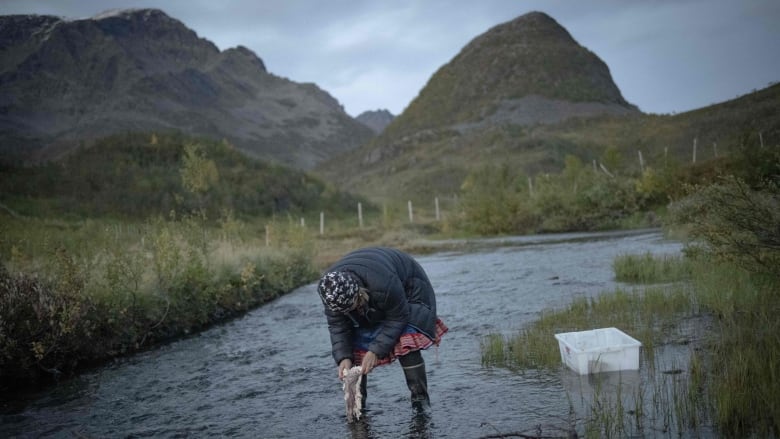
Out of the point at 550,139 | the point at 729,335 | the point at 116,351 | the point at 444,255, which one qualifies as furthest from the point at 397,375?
the point at 550,139

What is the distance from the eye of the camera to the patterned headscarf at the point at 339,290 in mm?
4883

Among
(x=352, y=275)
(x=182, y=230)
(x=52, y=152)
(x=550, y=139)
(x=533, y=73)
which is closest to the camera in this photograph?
(x=352, y=275)

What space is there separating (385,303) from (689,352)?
11.5 ft

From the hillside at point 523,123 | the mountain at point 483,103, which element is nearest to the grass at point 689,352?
the hillside at point 523,123

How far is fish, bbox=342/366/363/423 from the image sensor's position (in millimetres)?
5227

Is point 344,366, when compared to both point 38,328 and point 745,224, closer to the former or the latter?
point 745,224

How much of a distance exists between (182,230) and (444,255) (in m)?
12.1

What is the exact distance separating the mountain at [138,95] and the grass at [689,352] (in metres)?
66.5

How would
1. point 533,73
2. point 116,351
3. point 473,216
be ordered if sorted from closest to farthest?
point 116,351 < point 473,216 < point 533,73

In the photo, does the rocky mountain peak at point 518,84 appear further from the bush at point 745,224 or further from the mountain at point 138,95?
the bush at point 745,224

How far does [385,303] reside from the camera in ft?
17.1

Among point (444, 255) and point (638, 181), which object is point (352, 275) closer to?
point (444, 255)

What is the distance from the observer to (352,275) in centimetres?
506

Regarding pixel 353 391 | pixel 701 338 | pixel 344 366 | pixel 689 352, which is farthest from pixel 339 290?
pixel 701 338
